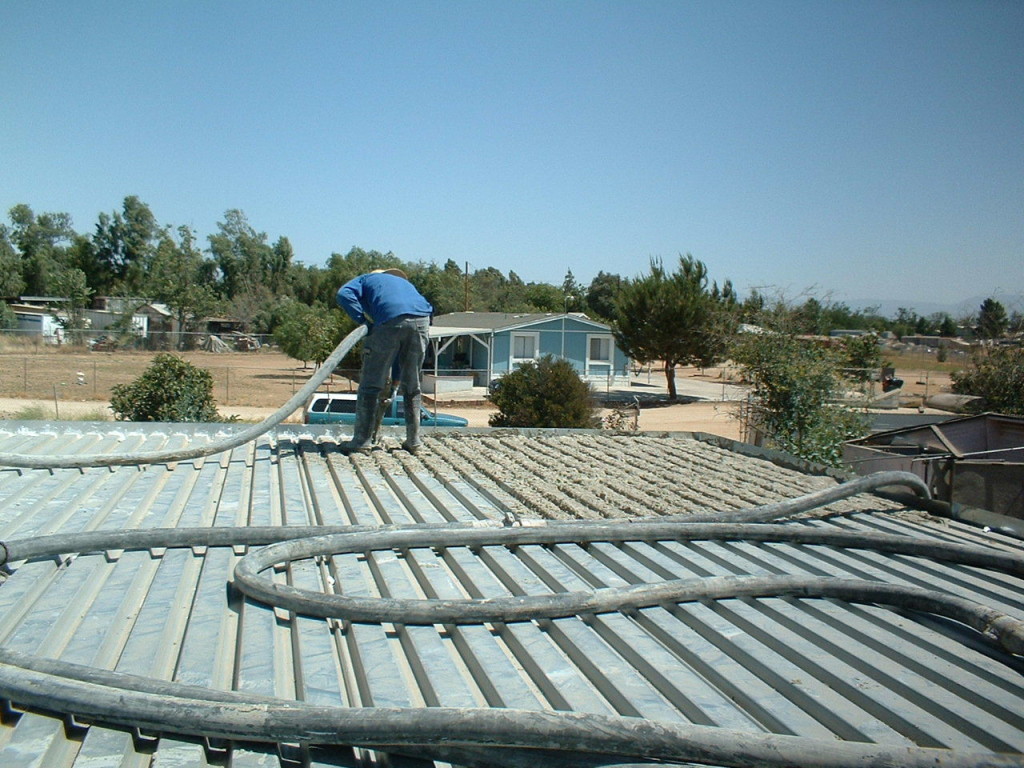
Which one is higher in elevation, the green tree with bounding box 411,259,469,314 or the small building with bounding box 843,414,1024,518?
the green tree with bounding box 411,259,469,314

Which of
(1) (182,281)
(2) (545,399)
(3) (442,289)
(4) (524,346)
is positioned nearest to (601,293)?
(3) (442,289)

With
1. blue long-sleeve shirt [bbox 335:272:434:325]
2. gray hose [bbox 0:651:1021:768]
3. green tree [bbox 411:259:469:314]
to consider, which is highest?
green tree [bbox 411:259:469:314]

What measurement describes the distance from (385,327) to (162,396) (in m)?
12.7

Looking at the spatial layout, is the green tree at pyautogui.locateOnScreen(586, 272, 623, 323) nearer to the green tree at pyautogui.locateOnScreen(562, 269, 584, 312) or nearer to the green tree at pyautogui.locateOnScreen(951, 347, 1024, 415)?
the green tree at pyautogui.locateOnScreen(562, 269, 584, 312)

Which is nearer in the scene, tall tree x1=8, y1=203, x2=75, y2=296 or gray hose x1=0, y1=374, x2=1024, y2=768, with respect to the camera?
gray hose x1=0, y1=374, x2=1024, y2=768

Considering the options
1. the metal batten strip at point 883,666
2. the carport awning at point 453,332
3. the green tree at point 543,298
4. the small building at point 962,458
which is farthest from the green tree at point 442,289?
the metal batten strip at point 883,666

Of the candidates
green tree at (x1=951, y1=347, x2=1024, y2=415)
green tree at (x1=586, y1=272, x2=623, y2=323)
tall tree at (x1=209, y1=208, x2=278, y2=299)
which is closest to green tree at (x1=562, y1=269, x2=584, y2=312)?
green tree at (x1=586, y1=272, x2=623, y2=323)

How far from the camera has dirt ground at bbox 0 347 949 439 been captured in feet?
83.9

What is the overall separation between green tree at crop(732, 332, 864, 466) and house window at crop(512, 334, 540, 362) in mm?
22098

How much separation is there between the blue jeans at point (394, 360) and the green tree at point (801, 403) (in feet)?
32.1

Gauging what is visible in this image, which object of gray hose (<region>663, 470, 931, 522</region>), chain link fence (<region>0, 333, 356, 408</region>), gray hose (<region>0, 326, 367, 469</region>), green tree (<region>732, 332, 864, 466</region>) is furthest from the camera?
chain link fence (<region>0, 333, 356, 408</region>)

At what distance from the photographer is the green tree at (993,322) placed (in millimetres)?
33094

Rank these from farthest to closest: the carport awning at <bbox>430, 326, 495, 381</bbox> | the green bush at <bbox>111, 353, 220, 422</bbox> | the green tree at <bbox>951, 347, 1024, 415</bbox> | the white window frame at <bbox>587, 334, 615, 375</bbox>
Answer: the white window frame at <bbox>587, 334, 615, 375</bbox> < the carport awning at <bbox>430, 326, 495, 381</bbox> < the green tree at <bbox>951, 347, 1024, 415</bbox> < the green bush at <bbox>111, 353, 220, 422</bbox>

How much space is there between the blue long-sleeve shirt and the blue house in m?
29.2
